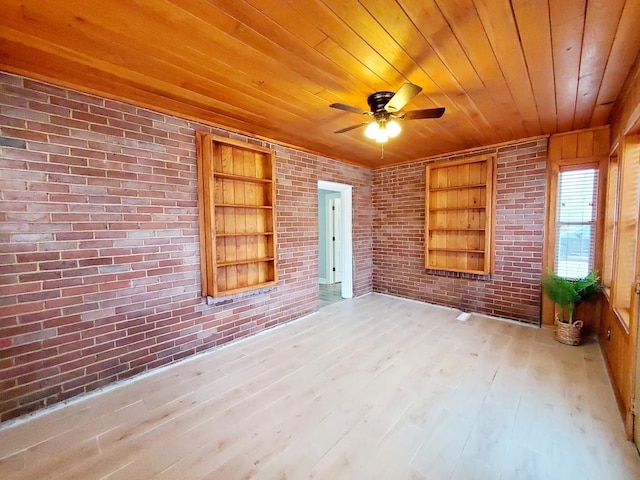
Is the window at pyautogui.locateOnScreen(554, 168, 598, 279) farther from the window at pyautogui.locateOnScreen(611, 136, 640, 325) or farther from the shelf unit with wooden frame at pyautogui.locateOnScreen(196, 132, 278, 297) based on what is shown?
the shelf unit with wooden frame at pyautogui.locateOnScreen(196, 132, 278, 297)

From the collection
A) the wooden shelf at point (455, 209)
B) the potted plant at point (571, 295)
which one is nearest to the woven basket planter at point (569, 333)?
the potted plant at point (571, 295)

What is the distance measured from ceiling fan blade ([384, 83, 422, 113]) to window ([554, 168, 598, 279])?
8.86 feet

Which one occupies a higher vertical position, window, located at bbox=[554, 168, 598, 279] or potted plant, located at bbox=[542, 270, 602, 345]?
window, located at bbox=[554, 168, 598, 279]

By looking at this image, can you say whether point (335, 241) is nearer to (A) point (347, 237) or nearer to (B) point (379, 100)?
(A) point (347, 237)

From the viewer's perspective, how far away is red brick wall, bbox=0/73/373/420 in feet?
6.28

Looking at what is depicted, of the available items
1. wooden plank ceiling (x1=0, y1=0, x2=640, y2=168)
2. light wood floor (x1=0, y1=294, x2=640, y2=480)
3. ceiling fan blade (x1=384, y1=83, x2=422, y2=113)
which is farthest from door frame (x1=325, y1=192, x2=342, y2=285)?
ceiling fan blade (x1=384, y1=83, x2=422, y2=113)

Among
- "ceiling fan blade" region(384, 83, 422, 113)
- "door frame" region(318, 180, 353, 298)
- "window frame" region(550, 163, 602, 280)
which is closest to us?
"ceiling fan blade" region(384, 83, 422, 113)

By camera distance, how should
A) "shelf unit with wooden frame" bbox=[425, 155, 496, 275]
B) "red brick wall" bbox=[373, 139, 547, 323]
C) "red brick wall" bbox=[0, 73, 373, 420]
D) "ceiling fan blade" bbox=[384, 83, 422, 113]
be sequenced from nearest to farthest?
1. "ceiling fan blade" bbox=[384, 83, 422, 113]
2. "red brick wall" bbox=[0, 73, 373, 420]
3. "red brick wall" bbox=[373, 139, 547, 323]
4. "shelf unit with wooden frame" bbox=[425, 155, 496, 275]

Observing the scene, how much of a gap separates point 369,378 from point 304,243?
2083mm

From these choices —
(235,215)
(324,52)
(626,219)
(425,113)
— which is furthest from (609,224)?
(235,215)

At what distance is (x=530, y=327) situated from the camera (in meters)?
3.46

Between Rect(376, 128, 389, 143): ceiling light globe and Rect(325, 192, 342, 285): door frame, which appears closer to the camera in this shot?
Answer: Rect(376, 128, 389, 143): ceiling light globe

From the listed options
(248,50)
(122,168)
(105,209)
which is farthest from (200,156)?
(248,50)

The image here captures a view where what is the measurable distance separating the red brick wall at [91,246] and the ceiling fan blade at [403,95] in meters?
1.90
